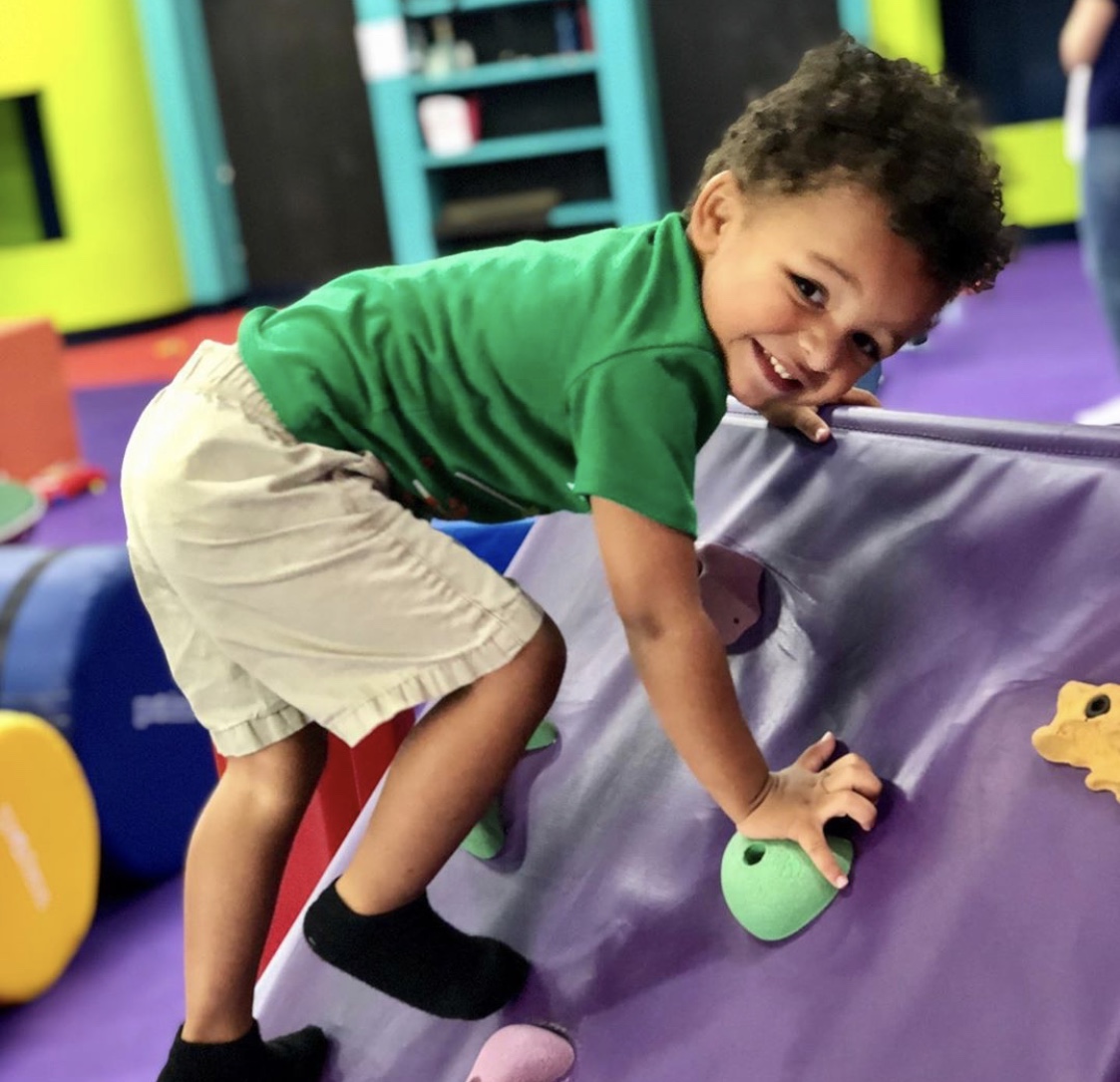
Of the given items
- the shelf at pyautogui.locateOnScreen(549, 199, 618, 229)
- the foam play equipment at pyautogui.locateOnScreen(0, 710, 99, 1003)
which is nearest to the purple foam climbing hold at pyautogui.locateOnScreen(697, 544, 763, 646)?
the foam play equipment at pyautogui.locateOnScreen(0, 710, 99, 1003)

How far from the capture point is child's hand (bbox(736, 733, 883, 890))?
0.99 m

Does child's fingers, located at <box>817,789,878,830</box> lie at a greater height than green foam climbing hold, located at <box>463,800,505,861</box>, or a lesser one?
greater

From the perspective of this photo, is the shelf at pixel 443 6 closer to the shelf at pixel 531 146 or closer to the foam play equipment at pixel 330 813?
the shelf at pixel 531 146

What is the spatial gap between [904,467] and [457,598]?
362 millimetres

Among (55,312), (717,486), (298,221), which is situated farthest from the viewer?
(298,221)

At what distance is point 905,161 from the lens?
36.3 inches

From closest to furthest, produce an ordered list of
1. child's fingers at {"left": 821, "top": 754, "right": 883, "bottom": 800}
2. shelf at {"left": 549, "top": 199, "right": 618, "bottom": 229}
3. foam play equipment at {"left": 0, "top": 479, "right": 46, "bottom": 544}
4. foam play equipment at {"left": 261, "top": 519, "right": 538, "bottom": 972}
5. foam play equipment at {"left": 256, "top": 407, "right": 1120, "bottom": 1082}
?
1. foam play equipment at {"left": 256, "top": 407, "right": 1120, "bottom": 1082}
2. child's fingers at {"left": 821, "top": 754, "right": 883, "bottom": 800}
3. foam play equipment at {"left": 261, "top": 519, "right": 538, "bottom": 972}
4. foam play equipment at {"left": 0, "top": 479, "right": 46, "bottom": 544}
5. shelf at {"left": 549, "top": 199, "right": 618, "bottom": 229}

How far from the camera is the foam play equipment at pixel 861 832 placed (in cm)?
89

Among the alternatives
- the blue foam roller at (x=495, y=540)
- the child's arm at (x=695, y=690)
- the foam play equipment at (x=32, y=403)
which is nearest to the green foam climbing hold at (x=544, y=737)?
the child's arm at (x=695, y=690)

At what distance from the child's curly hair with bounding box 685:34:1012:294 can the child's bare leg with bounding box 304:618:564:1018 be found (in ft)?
1.20

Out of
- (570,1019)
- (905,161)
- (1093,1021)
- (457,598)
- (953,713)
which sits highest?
(905,161)

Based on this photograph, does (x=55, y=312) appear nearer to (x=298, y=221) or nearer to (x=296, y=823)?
(x=298, y=221)

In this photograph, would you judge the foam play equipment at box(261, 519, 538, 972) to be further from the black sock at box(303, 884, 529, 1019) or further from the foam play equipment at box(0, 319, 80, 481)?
the foam play equipment at box(0, 319, 80, 481)

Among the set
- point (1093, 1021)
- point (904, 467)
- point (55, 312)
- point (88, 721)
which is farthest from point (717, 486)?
point (55, 312)
